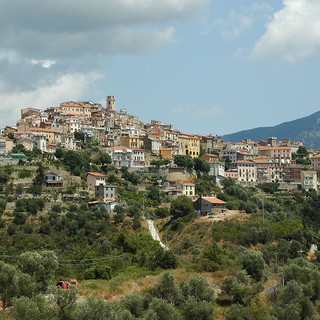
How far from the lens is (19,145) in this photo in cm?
7400

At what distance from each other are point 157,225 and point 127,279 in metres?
24.5

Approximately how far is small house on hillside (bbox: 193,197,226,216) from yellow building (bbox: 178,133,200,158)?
1346 inches

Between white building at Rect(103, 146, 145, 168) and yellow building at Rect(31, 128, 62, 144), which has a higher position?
yellow building at Rect(31, 128, 62, 144)

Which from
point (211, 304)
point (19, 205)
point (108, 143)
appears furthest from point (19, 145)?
point (211, 304)

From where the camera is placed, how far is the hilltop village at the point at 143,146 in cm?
7906

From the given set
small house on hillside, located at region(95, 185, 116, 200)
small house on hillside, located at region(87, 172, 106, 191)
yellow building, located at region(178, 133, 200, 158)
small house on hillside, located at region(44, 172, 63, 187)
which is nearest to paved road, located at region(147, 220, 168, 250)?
small house on hillside, located at region(95, 185, 116, 200)

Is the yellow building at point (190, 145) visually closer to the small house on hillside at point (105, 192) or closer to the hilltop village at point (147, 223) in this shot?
the hilltop village at point (147, 223)

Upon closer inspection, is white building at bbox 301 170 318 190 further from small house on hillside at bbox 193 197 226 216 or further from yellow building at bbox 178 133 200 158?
small house on hillside at bbox 193 197 226 216

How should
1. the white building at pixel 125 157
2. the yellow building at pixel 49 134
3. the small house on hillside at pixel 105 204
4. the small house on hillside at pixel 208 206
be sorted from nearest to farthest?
the small house on hillside at pixel 208 206 → the small house on hillside at pixel 105 204 → the white building at pixel 125 157 → the yellow building at pixel 49 134

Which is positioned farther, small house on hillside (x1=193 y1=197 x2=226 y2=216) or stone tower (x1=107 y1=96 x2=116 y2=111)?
stone tower (x1=107 y1=96 x2=116 y2=111)

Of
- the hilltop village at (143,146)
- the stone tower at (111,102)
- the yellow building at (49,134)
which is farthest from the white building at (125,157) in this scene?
the stone tower at (111,102)

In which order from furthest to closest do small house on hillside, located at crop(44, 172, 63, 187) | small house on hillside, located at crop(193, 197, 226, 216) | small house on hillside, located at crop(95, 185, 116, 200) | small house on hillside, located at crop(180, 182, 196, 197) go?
1. small house on hillside, located at crop(180, 182, 196, 197)
2. small house on hillside, located at crop(44, 172, 63, 187)
3. small house on hillside, located at crop(95, 185, 116, 200)
4. small house on hillside, located at crop(193, 197, 226, 216)

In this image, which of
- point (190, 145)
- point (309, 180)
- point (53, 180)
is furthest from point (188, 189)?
point (190, 145)

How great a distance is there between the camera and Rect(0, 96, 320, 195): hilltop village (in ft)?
259
